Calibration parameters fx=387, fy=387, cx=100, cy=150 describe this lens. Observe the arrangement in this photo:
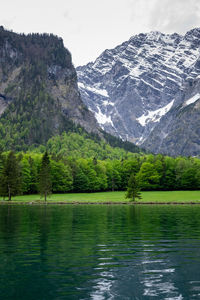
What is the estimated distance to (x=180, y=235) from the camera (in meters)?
37.5

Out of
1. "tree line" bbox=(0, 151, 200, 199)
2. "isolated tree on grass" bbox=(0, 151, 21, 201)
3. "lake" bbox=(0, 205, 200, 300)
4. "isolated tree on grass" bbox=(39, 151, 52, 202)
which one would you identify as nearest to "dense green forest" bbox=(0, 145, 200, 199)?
"tree line" bbox=(0, 151, 200, 199)

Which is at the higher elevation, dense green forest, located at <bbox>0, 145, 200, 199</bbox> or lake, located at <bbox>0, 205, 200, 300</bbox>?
dense green forest, located at <bbox>0, 145, 200, 199</bbox>

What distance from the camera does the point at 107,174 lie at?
→ 169 meters

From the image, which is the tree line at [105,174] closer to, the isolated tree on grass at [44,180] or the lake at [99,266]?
the isolated tree on grass at [44,180]

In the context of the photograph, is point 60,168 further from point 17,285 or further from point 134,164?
point 17,285

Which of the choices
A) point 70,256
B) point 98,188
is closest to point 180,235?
point 70,256

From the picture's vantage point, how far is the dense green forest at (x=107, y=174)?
14388 cm

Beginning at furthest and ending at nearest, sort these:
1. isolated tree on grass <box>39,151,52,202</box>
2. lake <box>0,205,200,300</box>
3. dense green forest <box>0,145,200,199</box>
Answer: dense green forest <box>0,145,200,199</box> → isolated tree on grass <box>39,151,52,202</box> → lake <box>0,205,200,300</box>

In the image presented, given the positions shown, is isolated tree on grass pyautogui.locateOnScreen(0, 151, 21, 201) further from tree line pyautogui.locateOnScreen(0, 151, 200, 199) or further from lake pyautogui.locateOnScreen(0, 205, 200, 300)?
lake pyautogui.locateOnScreen(0, 205, 200, 300)

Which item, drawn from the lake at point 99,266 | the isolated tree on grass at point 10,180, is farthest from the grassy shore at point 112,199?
the lake at point 99,266

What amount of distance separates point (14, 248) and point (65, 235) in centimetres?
853

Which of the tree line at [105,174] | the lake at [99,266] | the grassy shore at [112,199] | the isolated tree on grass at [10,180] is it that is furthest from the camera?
the tree line at [105,174]

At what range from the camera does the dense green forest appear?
144 metres

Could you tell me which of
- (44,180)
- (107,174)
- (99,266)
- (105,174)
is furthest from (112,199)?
(99,266)
